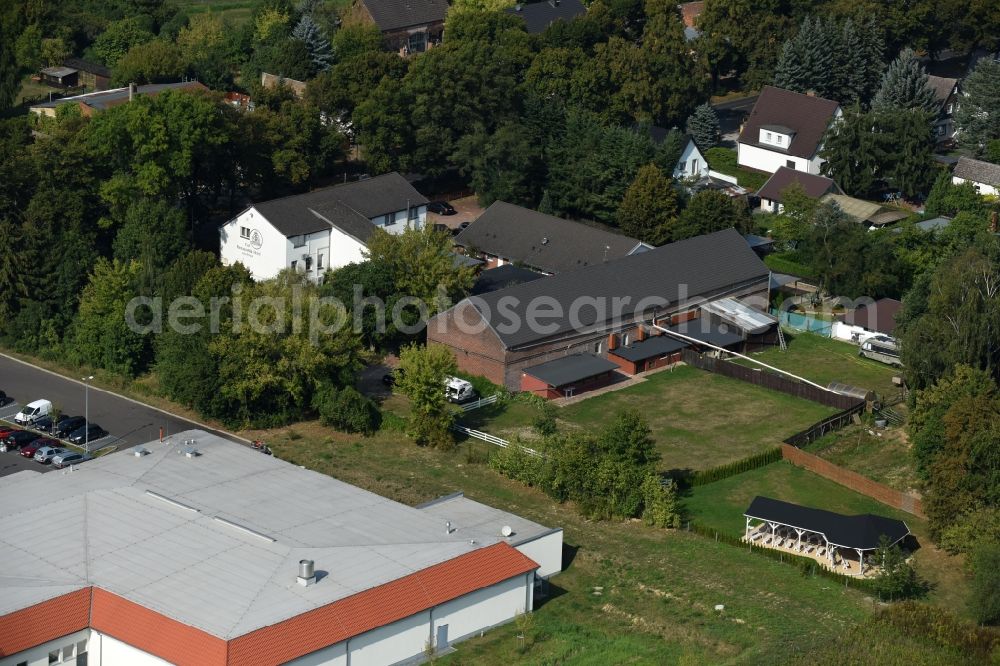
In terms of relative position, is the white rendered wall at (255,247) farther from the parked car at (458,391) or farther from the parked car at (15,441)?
the parked car at (15,441)

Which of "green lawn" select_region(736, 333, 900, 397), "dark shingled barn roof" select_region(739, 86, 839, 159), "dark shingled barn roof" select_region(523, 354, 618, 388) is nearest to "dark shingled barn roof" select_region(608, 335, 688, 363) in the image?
"dark shingled barn roof" select_region(523, 354, 618, 388)

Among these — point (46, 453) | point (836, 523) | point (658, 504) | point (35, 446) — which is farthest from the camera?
point (35, 446)

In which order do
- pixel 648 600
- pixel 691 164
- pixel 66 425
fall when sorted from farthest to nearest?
1. pixel 691 164
2. pixel 66 425
3. pixel 648 600

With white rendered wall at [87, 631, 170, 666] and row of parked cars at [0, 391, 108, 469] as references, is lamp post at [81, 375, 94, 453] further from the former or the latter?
white rendered wall at [87, 631, 170, 666]

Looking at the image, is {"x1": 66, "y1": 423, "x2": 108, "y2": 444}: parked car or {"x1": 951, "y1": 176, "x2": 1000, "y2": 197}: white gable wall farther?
{"x1": 951, "y1": 176, "x2": 1000, "y2": 197}: white gable wall

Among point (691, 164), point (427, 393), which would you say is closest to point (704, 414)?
point (427, 393)

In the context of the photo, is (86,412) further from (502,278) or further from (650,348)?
(650,348)

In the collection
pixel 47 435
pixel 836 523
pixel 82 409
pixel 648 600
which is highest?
pixel 836 523
